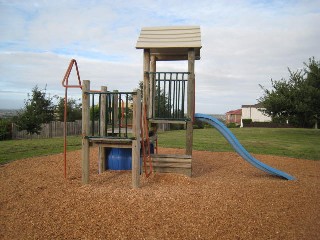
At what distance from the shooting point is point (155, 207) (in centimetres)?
488

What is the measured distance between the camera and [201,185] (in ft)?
21.0

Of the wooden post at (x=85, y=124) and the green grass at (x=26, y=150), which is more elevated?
the wooden post at (x=85, y=124)

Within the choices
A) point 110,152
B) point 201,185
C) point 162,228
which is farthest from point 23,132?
point 162,228

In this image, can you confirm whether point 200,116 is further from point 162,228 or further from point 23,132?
point 23,132

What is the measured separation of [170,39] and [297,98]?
661 inches

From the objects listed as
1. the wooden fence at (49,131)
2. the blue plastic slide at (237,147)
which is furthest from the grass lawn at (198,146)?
the blue plastic slide at (237,147)

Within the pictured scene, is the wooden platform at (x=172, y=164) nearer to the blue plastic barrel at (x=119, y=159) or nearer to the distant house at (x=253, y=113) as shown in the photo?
the blue plastic barrel at (x=119, y=159)

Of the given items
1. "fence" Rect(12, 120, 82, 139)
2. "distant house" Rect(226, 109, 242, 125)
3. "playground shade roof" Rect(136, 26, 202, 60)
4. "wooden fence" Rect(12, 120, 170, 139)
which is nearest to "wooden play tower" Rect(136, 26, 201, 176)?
"playground shade roof" Rect(136, 26, 202, 60)

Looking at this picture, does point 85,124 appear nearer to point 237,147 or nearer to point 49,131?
point 237,147

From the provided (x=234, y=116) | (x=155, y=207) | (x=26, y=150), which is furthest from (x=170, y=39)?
(x=234, y=116)

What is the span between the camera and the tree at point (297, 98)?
2089 cm

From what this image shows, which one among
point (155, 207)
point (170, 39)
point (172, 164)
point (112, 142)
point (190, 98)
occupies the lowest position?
point (155, 207)

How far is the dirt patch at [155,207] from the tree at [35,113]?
13.3 metres

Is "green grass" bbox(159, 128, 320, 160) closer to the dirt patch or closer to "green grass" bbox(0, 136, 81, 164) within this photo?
"green grass" bbox(0, 136, 81, 164)
